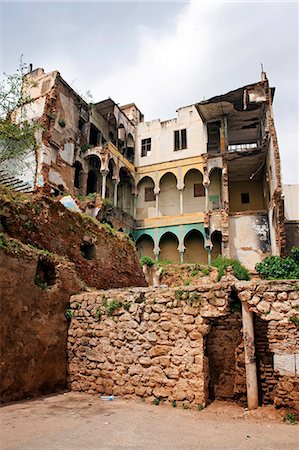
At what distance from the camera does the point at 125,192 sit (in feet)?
98.8

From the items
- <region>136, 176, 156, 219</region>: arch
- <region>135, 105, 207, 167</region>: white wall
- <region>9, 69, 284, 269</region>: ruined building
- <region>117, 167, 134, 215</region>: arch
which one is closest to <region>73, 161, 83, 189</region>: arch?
<region>9, 69, 284, 269</region>: ruined building

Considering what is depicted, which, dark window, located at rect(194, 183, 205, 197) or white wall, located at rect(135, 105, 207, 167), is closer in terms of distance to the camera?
dark window, located at rect(194, 183, 205, 197)

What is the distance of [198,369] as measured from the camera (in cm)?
661

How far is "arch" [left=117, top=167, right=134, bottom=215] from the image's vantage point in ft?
97.7

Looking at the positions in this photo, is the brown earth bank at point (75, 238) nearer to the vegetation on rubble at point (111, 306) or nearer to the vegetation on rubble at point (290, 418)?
the vegetation on rubble at point (111, 306)

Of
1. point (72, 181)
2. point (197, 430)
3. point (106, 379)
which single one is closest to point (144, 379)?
point (106, 379)

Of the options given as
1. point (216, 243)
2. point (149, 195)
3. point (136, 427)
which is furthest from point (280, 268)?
point (136, 427)

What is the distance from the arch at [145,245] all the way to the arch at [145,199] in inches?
73.1

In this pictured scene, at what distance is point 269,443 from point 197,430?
1094mm

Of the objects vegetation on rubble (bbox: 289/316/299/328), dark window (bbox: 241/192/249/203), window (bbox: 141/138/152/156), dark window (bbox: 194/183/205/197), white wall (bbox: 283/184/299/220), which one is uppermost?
window (bbox: 141/138/152/156)

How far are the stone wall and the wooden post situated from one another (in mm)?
238

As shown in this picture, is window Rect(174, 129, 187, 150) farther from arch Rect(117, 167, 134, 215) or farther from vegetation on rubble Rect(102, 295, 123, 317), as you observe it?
vegetation on rubble Rect(102, 295, 123, 317)

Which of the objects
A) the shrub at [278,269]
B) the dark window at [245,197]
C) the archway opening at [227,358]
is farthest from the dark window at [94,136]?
the archway opening at [227,358]

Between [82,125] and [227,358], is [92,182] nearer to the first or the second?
[82,125]
